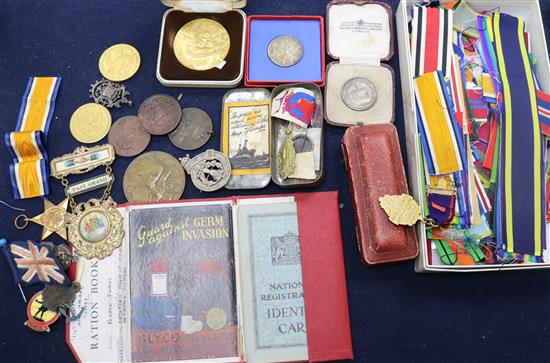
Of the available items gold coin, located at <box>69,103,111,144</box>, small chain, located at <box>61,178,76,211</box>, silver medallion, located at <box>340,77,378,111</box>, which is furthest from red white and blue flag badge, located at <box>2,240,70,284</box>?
silver medallion, located at <box>340,77,378,111</box>

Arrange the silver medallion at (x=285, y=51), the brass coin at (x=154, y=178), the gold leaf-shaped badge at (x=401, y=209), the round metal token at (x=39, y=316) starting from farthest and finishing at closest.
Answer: the silver medallion at (x=285, y=51), the brass coin at (x=154, y=178), the round metal token at (x=39, y=316), the gold leaf-shaped badge at (x=401, y=209)

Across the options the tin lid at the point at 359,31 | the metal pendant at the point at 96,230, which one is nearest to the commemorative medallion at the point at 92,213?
the metal pendant at the point at 96,230

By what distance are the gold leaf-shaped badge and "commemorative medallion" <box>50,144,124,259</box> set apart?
3.59ft

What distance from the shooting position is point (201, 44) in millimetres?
2143

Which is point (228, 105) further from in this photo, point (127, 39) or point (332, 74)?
point (127, 39)

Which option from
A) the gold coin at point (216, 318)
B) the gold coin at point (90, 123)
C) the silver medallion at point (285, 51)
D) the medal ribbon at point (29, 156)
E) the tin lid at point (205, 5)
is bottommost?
the gold coin at point (216, 318)

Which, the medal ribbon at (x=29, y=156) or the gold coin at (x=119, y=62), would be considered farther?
the gold coin at (x=119, y=62)

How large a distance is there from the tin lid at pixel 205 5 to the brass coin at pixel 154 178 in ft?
2.30

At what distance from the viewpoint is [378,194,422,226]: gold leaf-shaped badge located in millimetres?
1753

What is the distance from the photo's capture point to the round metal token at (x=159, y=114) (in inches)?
81.3

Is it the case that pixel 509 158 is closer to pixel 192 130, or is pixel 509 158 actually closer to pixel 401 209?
pixel 401 209

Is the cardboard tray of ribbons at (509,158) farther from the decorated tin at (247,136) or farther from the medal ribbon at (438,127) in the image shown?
the decorated tin at (247,136)

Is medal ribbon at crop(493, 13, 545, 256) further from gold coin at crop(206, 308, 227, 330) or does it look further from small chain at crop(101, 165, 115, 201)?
small chain at crop(101, 165, 115, 201)

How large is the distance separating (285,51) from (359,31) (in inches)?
14.1
